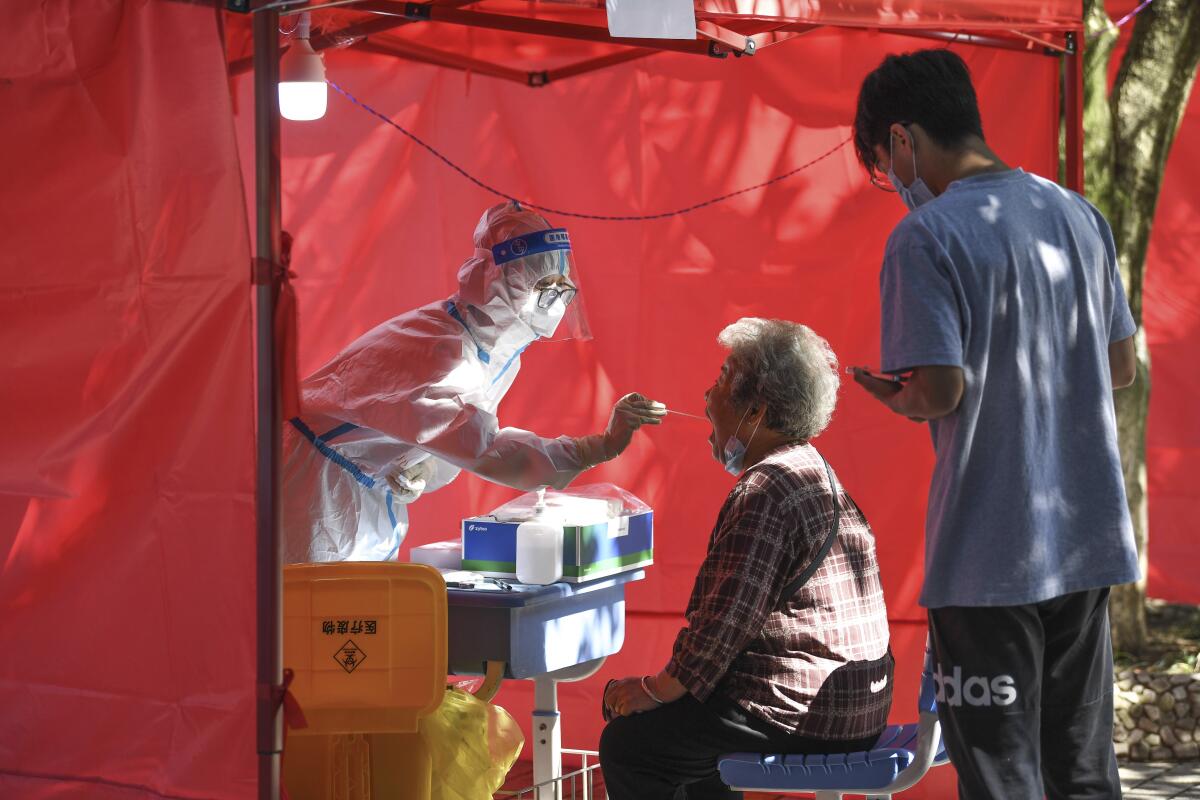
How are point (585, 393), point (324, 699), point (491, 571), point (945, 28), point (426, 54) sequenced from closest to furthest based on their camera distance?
point (324, 699) < point (945, 28) < point (491, 571) < point (426, 54) < point (585, 393)

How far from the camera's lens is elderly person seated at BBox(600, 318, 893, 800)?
282 cm

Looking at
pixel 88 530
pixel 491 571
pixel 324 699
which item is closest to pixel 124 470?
pixel 88 530

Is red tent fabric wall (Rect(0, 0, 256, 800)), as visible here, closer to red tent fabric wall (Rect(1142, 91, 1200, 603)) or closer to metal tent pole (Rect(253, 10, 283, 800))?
metal tent pole (Rect(253, 10, 283, 800))

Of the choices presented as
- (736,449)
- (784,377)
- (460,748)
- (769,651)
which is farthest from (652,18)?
(460,748)

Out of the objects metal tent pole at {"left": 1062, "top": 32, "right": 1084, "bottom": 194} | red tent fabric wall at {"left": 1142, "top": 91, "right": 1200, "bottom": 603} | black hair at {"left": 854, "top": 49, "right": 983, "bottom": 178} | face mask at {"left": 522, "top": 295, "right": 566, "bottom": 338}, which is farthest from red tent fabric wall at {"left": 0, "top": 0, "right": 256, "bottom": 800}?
red tent fabric wall at {"left": 1142, "top": 91, "right": 1200, "bottom": 603}

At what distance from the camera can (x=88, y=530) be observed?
2.55 m

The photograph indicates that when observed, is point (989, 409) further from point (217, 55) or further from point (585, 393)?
point (585, 393)

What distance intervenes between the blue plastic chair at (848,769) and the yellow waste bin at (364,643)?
2.10ft

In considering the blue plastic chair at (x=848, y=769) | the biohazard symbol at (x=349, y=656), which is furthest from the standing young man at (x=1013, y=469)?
the biohazard symbol at (x=349, y=656)

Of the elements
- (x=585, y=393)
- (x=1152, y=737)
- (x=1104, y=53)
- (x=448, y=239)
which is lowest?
(x=1152, y=737)

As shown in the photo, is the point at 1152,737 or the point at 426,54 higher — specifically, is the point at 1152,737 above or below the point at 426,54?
below

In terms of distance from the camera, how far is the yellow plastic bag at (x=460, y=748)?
122 inches

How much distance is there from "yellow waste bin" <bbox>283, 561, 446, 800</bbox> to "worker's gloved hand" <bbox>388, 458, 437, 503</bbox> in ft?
2.37

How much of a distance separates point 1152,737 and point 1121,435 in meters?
1.05
